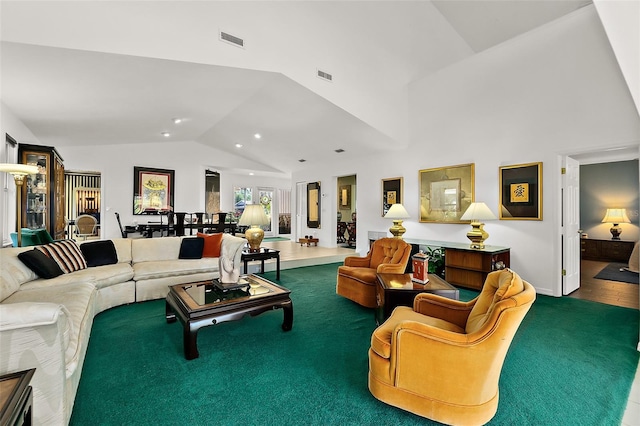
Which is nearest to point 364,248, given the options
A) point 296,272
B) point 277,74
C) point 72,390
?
point 296,272

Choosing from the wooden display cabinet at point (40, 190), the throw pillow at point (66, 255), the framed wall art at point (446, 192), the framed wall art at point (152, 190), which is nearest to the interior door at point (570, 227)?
the framed wall art at point (446, 192)

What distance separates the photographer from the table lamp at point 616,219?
6.54 meters

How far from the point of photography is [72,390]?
5.48 feet

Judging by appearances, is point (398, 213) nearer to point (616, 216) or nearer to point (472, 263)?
point (472, 263)

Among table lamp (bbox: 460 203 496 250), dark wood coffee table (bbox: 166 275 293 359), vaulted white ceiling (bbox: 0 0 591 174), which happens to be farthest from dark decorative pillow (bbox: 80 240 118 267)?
table lamp (bbox: 460 203 496 250)

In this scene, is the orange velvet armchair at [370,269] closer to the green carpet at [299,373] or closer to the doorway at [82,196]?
the green carpet at [299,373]

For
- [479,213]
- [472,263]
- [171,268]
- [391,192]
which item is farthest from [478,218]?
[171,268]

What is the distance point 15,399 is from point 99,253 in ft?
10.8

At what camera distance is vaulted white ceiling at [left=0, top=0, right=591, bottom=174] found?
2961 millimetres

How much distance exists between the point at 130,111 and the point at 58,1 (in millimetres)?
2540

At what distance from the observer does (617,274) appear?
5.40 m

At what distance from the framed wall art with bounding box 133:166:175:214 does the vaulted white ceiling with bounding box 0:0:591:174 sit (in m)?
1.31

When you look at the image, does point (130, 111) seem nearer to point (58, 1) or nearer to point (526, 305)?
point (58, 1)

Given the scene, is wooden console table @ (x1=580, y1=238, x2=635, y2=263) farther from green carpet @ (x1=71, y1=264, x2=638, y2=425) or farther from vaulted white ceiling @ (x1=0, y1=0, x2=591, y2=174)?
vaulted white ceiling @ (x1=0, y1=0, x2=591, y2=174)
